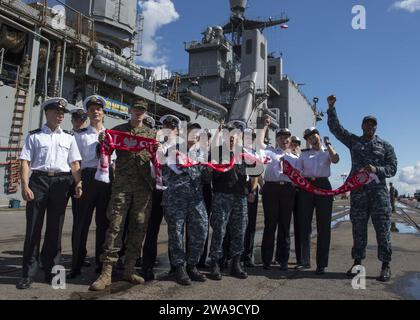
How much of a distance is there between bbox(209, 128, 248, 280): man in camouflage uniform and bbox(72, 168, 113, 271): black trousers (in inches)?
50.6

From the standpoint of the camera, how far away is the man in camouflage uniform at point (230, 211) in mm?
4145

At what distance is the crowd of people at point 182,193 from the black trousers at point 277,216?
0.5 inches

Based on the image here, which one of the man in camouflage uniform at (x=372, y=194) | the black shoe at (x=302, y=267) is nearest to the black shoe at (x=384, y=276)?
the man in camouflage uniform at (x=372, y=194)

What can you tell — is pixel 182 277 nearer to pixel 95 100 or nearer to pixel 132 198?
pixel 132 198

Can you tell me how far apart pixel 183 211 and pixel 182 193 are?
0.66 feet

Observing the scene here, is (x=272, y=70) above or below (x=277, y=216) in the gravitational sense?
above

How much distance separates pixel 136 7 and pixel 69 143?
20851 millimetres

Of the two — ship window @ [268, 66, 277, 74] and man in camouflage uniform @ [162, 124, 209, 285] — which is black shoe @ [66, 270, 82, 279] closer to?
man in camouflage uniform @ [162, 124, 209, 285]

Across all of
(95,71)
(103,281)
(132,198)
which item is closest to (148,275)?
(103,281)

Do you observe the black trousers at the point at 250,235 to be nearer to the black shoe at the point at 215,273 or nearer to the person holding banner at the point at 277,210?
the person holding banner at the point at 277,210

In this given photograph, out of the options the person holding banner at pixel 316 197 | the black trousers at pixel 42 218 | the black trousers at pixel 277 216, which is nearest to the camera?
the black trousers at pixel 42 218

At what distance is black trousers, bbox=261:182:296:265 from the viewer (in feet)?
15.6

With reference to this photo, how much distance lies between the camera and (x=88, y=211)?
4.05m

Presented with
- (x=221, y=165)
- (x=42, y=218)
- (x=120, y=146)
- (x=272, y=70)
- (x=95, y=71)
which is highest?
(x=272, y=70)
